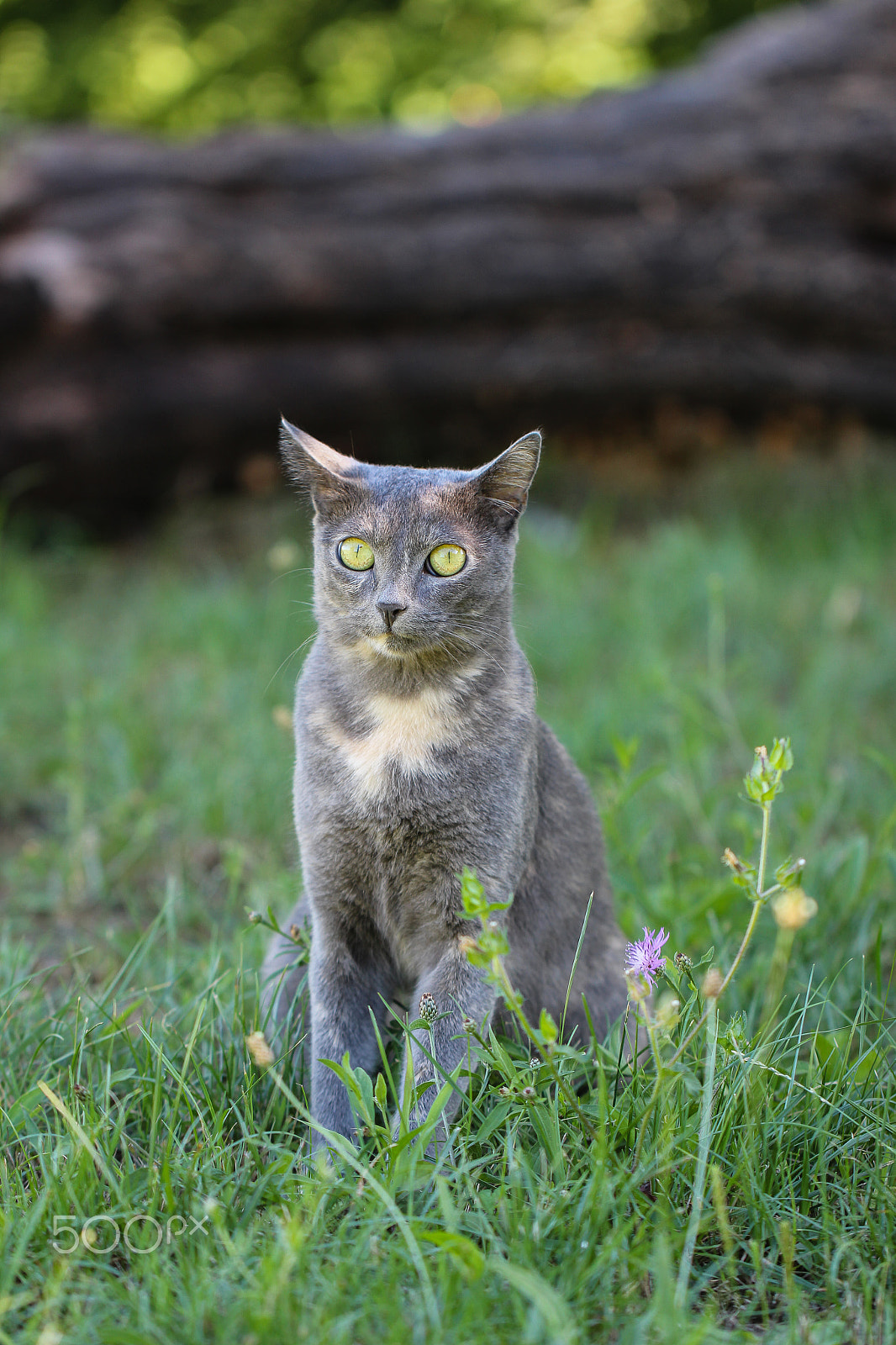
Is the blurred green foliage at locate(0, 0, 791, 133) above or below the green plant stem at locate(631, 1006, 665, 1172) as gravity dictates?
above

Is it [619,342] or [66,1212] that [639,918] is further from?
[619,342]

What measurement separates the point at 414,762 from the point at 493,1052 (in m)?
0.49

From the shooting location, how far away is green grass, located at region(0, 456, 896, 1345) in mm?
1444

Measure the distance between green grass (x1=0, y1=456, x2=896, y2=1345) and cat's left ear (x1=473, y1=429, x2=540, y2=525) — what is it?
0.67 meters

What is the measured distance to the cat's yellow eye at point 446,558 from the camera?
191 cm

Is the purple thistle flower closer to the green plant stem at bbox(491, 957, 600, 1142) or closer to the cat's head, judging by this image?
the green plant stem at bbox(491, 957, 600, 1142)

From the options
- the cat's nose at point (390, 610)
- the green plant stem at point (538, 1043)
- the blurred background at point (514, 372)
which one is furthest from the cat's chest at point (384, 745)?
the blurred background at point (514, 372)

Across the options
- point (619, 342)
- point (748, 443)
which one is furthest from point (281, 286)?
point (748, 443)

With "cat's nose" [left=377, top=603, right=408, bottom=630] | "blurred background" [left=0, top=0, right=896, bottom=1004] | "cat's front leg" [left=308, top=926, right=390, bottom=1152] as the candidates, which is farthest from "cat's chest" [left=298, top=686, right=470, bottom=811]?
"blurred background" [left=0, top=0, right=896, bottom=1004]

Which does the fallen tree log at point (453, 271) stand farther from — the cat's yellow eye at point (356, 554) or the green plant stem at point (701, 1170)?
the green plant stem at point (701, 1170)

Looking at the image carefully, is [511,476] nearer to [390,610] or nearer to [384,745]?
[390,610]

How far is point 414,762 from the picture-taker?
1.90 metres

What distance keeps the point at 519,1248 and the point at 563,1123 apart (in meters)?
0.25

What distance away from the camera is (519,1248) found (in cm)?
146
